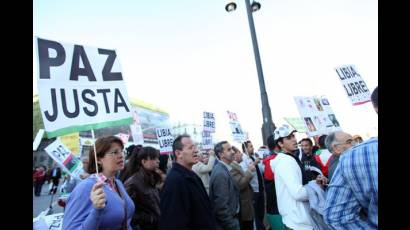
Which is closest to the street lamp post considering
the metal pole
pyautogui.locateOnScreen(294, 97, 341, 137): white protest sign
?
the metal pole

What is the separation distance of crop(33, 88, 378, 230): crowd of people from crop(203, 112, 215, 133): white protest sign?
3.97 m

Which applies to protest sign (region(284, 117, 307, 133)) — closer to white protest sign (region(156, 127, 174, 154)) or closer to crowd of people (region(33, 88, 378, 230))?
white protest sign (region(156, 127, 174, 154))

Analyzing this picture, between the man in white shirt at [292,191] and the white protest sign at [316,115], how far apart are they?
4102 mm

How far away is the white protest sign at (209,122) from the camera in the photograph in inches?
382

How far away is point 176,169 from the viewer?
3.49 m

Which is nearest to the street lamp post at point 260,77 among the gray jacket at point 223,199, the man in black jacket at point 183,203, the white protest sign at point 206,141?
the white protest sign at point 206,141

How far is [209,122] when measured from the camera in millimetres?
9836

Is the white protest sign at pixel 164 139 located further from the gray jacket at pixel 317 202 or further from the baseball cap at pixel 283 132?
the gray jacket at pixel 317 202

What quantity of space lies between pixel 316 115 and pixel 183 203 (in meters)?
5.79

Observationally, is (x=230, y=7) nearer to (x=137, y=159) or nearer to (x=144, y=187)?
(x=137, y=159)

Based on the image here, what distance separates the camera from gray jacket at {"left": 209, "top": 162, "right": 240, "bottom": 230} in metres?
4.70
